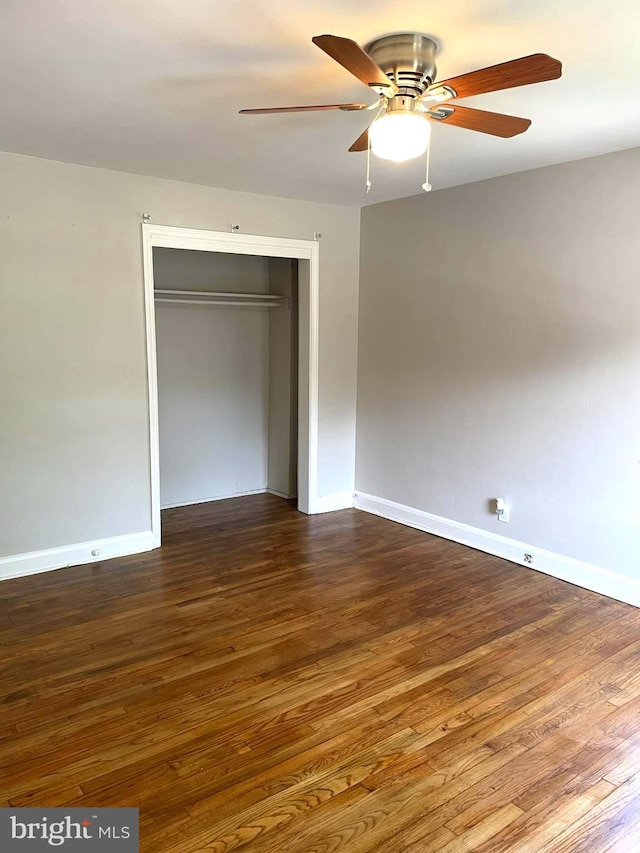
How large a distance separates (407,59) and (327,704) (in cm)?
254

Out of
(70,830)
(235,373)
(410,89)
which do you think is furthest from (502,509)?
(70,830)

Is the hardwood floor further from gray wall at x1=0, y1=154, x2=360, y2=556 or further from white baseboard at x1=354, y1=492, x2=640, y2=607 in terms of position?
gray wall at x1=0, y1=154, x2=360, y2=556

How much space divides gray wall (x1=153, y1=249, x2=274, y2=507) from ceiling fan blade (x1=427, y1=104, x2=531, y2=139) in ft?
11.1

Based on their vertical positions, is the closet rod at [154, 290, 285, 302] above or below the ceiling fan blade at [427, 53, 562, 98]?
below

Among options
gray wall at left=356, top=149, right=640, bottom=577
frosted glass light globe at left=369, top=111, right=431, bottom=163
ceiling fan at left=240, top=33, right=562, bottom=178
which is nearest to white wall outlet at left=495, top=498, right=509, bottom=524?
gray wall at left=356, top=149, right=640, bottom=577

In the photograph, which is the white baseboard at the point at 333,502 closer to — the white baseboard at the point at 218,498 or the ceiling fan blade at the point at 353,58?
the white baseboard at the point at 218,498

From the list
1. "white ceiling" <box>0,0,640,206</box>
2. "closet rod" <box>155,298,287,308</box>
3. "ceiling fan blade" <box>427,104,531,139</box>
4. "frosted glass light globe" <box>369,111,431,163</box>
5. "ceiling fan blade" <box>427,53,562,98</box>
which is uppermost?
"white ceiling" <box>0,0,640,206</box>

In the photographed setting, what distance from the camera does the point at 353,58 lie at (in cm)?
177

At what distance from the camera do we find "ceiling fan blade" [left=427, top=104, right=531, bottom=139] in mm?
2264

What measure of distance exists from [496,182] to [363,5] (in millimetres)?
2455

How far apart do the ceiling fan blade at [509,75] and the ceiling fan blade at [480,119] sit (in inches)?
6.6

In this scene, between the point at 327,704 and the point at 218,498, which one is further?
the point at 218,498

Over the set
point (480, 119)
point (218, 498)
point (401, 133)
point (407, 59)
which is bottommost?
point (218, 498)

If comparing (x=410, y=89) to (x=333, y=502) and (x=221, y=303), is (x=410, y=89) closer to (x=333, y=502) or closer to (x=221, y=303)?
(x=221, y=303)
